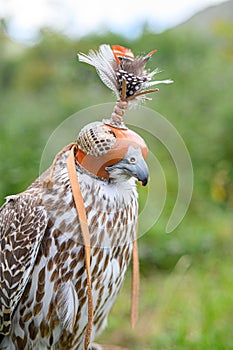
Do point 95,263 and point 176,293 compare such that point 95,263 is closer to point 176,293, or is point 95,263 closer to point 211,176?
point 176,293

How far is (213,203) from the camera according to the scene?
22.3 ft

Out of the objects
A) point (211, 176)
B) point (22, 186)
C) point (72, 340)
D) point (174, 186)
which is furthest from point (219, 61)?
point (72, 340)

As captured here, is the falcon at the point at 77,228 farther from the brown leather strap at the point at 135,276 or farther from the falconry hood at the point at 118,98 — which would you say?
the brown leather strap at the point at 135,276

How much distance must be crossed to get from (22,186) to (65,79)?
714cm

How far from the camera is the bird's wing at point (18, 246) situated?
2006 millimetres

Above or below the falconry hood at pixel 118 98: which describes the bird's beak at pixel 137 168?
below

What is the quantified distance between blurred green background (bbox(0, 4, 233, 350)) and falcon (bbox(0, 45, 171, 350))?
0.88 meters

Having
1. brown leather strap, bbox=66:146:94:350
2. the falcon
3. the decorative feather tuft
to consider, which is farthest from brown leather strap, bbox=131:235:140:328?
the decorative feather tuft

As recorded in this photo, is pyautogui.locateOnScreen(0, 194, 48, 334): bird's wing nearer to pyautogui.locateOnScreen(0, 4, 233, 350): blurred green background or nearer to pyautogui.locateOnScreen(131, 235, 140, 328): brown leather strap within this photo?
pyautogui.locateOnScreen(131, 235, 140, 328): brown leather strap

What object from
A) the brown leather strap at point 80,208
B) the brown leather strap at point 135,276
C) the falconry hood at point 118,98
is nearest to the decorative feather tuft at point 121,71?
the falconry hood at point 118,98

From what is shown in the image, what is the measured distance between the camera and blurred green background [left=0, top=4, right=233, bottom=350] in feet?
12.6

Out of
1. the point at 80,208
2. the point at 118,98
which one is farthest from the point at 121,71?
the point at 80,208

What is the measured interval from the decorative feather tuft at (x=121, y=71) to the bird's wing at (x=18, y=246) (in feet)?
1.64

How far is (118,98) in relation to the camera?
6.40 feet
